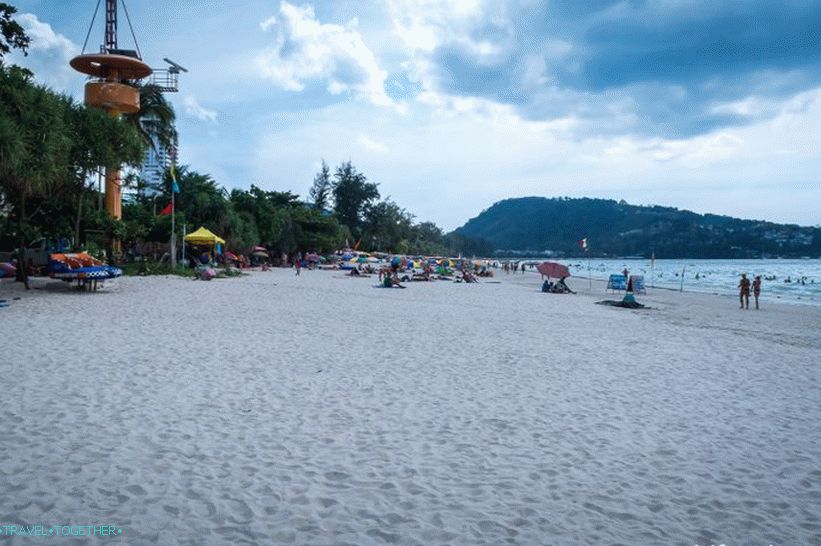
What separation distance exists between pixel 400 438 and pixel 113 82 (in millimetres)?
27613

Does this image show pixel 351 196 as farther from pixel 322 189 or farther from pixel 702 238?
pixel 702 238

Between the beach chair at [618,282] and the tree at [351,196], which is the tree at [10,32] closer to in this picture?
the beach chair at [618,282]

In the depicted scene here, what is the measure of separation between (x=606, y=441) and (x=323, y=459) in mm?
2528

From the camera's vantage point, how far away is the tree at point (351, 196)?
71.7 meters

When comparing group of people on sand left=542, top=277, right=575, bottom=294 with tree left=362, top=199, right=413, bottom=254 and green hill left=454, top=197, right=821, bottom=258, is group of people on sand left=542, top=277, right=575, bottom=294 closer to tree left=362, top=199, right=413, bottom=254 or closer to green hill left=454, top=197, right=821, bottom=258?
tree left=362, top=199, right=413, bottom=254

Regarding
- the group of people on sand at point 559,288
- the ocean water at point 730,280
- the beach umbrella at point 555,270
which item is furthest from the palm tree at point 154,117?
the ocean water at point 730,280

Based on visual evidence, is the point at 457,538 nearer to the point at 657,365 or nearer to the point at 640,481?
the point at 640,481

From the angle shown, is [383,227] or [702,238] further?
[702,238]

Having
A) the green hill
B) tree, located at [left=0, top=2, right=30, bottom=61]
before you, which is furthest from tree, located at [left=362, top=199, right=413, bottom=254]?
the green hill

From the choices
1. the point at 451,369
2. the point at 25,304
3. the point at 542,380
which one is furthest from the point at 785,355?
the point at 25,304

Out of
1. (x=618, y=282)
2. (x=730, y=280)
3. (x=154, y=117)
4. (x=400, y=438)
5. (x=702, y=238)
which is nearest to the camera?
(x=400, y=438)

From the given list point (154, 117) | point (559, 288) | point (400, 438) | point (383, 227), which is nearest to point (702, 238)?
point (383, 227)

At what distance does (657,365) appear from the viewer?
8016 millimetres

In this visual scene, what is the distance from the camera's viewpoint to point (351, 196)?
71625 millimetres
